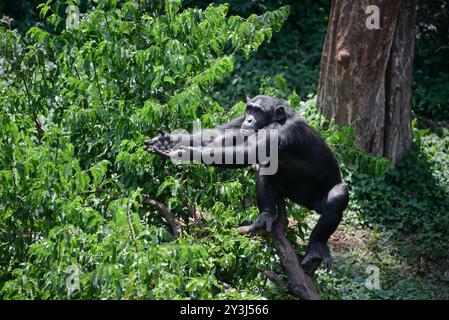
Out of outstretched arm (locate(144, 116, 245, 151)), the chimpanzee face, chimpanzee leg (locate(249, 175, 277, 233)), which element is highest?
the chimpanzee face

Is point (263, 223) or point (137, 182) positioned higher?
point (137, 182)

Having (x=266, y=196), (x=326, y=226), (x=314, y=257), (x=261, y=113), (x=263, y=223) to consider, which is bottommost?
(x=314, y=257)

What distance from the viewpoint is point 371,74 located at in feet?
31.2

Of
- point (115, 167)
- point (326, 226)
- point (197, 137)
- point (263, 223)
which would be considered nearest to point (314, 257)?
point (326, 226)

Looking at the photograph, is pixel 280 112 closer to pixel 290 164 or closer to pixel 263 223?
pixel 290 164

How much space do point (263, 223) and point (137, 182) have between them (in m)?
1.15

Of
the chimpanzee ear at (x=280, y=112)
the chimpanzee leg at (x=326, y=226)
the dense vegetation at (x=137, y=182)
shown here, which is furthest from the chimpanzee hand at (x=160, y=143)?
the chimpanzee leg at (x=326, y=226)

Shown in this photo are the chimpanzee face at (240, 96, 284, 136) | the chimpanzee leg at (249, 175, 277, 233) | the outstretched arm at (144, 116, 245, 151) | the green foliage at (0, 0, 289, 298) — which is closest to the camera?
the green foliage at (0, 0, 289, 298)

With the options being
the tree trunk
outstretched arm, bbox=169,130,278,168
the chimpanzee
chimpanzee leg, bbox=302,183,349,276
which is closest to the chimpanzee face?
the chimpanzee

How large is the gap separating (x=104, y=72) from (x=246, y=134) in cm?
141

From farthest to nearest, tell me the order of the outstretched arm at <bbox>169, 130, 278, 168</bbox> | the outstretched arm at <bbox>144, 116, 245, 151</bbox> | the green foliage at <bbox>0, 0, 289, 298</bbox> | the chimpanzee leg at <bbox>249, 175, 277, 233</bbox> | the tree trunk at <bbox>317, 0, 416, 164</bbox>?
the tree trunk at <bbox>317, 0, 416, 164</bbox> → the chimpanzee leg at <bbox>249, 175, 277, 233</bbox> → the outstretched arm at <bbox>144, 116, 245, 151</bbox> → the outstretched arm at <bbox>169, 130, 278, 168</bbox> → the green foliage at <bbox>0, 0, 289, 298</bbox>

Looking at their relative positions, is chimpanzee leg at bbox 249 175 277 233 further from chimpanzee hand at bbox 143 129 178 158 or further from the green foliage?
chimpanzee hand at bbox 143 129 178 158

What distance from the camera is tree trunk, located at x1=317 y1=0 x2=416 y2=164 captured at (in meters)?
9.45

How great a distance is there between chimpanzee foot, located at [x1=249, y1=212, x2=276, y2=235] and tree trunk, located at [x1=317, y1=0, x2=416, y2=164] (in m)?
3.48
